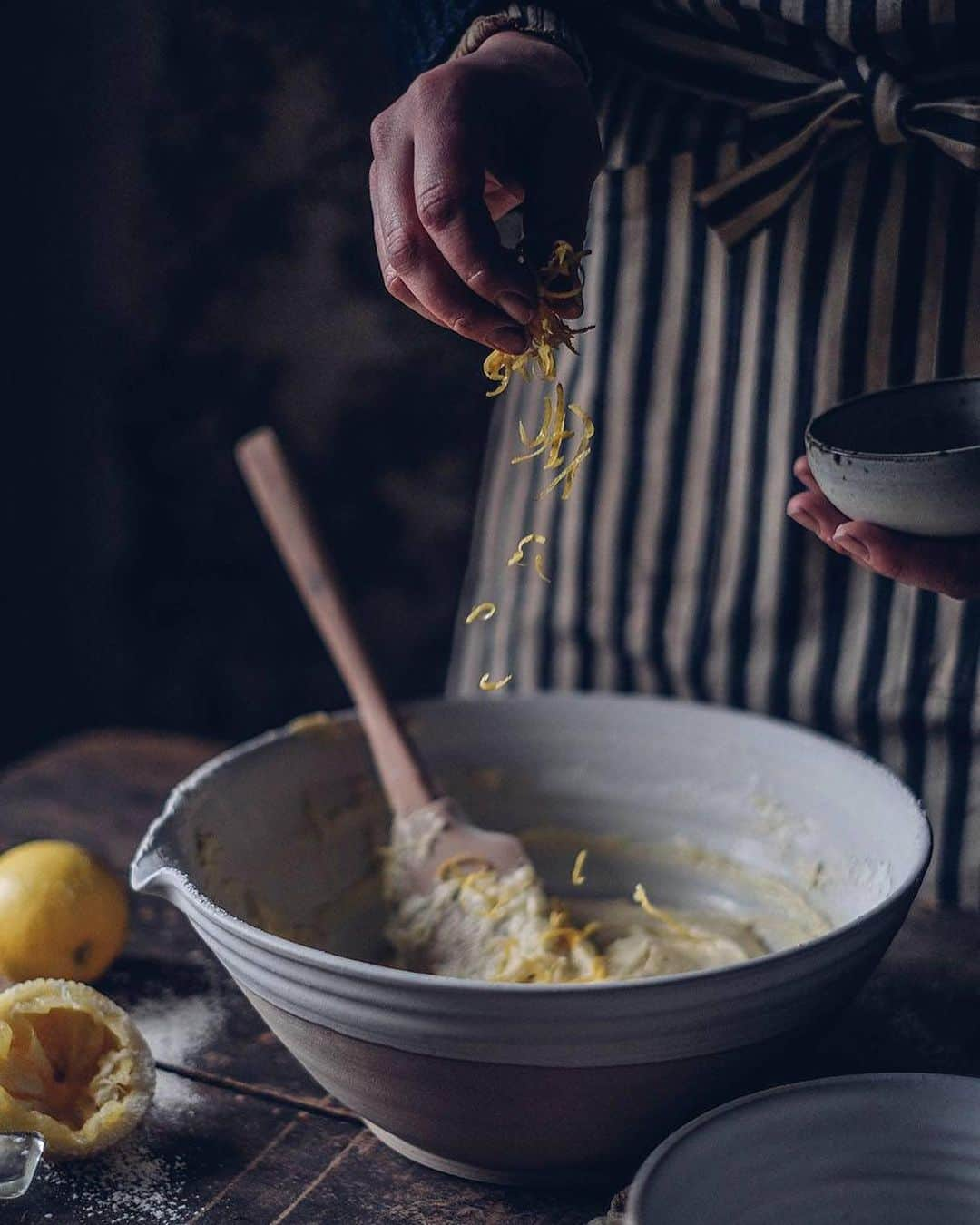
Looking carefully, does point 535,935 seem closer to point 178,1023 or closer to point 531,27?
point 178,1023

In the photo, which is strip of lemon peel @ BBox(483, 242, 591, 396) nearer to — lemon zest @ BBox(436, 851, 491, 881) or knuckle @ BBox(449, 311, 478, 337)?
knuckle @ BBox(449, 311, 478, 337)

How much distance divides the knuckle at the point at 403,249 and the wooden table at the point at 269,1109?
1.74ft

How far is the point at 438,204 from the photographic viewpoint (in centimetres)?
75

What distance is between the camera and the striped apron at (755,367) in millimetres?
978

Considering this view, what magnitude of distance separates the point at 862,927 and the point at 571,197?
19.1 inches

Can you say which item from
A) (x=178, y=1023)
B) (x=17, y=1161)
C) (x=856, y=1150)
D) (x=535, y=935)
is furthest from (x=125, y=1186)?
(x=856, y=1150)

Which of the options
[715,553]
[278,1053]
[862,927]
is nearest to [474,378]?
[715,553]

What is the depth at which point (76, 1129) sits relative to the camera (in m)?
0.80

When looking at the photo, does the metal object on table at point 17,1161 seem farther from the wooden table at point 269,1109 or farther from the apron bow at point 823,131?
the apron bow at point 823,131

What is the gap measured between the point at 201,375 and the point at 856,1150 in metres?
1.59

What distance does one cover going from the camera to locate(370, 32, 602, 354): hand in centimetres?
76

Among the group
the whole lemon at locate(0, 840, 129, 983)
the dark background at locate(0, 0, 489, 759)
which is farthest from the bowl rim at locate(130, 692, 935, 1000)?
the dark background at locate(0, 0, 489, 759)

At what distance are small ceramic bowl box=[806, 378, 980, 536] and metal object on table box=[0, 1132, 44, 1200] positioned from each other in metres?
0.60

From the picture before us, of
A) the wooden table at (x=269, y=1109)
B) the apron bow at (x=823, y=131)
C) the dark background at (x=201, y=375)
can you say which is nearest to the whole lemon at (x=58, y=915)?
the wooden table at (x=269, y=1109)
